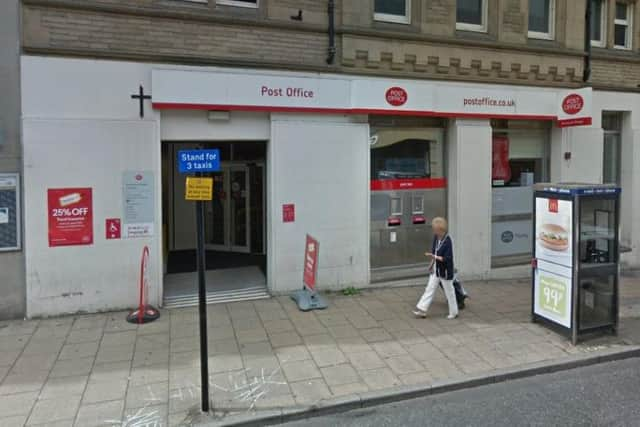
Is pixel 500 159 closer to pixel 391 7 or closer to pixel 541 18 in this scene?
pixel 541 18

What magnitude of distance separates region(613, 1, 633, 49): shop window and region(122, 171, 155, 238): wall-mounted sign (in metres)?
10.9

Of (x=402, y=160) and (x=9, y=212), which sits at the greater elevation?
(x=402, y=160)

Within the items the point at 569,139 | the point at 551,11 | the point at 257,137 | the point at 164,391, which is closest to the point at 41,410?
the point at 164,391

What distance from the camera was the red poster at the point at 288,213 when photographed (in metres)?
7.93

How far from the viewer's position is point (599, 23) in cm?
1081

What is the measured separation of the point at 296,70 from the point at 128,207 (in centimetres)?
A: 352

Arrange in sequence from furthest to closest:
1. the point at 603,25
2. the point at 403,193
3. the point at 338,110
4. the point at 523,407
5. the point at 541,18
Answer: the point at 603,25, the point at 541,18, the point at 403,193, the point at 338,110, the point at 523,407

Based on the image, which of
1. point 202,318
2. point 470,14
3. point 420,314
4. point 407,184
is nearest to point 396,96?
point 407,184

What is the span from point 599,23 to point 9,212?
40.9ft

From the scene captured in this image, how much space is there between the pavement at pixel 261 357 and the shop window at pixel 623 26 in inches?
270

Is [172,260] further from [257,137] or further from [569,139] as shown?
[569,139]

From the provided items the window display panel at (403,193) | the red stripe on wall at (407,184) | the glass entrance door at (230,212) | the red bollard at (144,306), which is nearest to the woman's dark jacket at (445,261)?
the window display panel at (403,193)

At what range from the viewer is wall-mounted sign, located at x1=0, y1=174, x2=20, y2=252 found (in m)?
6.66

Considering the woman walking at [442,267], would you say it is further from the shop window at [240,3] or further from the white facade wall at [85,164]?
the shop window at [240,3]
